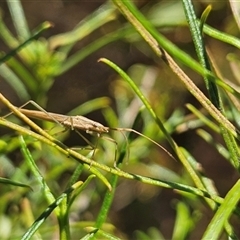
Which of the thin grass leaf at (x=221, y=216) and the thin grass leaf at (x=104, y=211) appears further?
A: the thin grass leaf at (x=104, y=211)

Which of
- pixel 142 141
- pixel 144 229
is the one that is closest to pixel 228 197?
pixel 142 141

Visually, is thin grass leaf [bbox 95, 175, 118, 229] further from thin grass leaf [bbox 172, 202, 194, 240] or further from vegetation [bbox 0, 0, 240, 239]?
thin grass leaf [bbox 172, 202, 194, 240]

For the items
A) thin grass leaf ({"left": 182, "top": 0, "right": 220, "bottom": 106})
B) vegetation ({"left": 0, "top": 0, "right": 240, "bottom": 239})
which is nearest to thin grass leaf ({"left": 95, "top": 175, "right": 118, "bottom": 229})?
vegetation ({"left": 0, "top": 0, "right": 240, "bottom": 239})

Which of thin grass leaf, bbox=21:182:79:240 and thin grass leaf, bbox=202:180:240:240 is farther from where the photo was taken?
thin grass leaf, bbox=21:182:79:240

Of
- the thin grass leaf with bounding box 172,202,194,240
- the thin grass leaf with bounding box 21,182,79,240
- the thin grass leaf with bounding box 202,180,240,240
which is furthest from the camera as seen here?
the thin grass leaf with bounding box 172,202,194,240

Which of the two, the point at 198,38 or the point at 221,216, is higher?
the point at 198,38

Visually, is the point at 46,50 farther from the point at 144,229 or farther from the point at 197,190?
the point at 144,229

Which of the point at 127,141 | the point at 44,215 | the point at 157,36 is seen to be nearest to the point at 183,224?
the point at 127,141

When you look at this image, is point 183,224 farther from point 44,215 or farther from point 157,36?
point 157,36

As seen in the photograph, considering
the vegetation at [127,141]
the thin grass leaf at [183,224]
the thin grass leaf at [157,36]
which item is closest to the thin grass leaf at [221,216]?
the vegetation at [127,141]

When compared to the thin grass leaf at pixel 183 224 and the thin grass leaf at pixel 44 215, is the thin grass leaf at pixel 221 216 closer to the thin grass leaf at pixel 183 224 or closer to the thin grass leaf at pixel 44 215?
the thin grass leaf at pixel 44 215

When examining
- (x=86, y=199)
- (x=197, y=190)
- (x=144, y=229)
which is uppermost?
(x=197, y=190)
